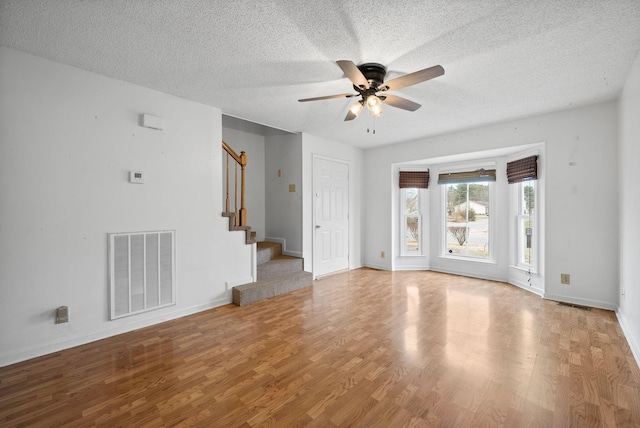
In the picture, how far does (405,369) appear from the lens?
2.13 m

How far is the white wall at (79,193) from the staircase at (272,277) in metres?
0.51

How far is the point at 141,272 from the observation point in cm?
293

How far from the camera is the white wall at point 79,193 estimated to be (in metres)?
Answer: 2.27

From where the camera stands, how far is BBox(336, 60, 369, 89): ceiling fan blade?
78.2 inches

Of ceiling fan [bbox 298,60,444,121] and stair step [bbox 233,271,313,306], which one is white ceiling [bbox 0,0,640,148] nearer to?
ceiling fan [bbox 298,60,444,121]

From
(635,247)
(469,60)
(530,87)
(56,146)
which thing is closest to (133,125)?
(56,146)

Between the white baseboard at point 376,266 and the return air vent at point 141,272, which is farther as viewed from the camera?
the white baseboard at point 376,266

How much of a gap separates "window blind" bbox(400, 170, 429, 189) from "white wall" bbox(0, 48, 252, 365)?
3.71 metres

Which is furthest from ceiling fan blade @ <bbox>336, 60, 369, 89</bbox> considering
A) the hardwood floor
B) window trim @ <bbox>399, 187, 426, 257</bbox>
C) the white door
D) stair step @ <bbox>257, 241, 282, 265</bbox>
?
window trim @ <bbox>399, 187, 426, 257</bbox>

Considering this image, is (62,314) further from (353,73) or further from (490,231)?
(490,231)

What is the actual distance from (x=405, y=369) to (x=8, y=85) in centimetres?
383

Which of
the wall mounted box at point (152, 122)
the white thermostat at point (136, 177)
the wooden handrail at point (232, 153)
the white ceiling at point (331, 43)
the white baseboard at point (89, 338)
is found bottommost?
the white baseboard at point (89, 338)

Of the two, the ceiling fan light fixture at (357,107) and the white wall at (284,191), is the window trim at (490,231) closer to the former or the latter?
the white wall at (284,191)

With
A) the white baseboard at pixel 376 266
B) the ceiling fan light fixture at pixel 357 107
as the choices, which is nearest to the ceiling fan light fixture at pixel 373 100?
the ceiling fan light fixture at pixel 357 107
